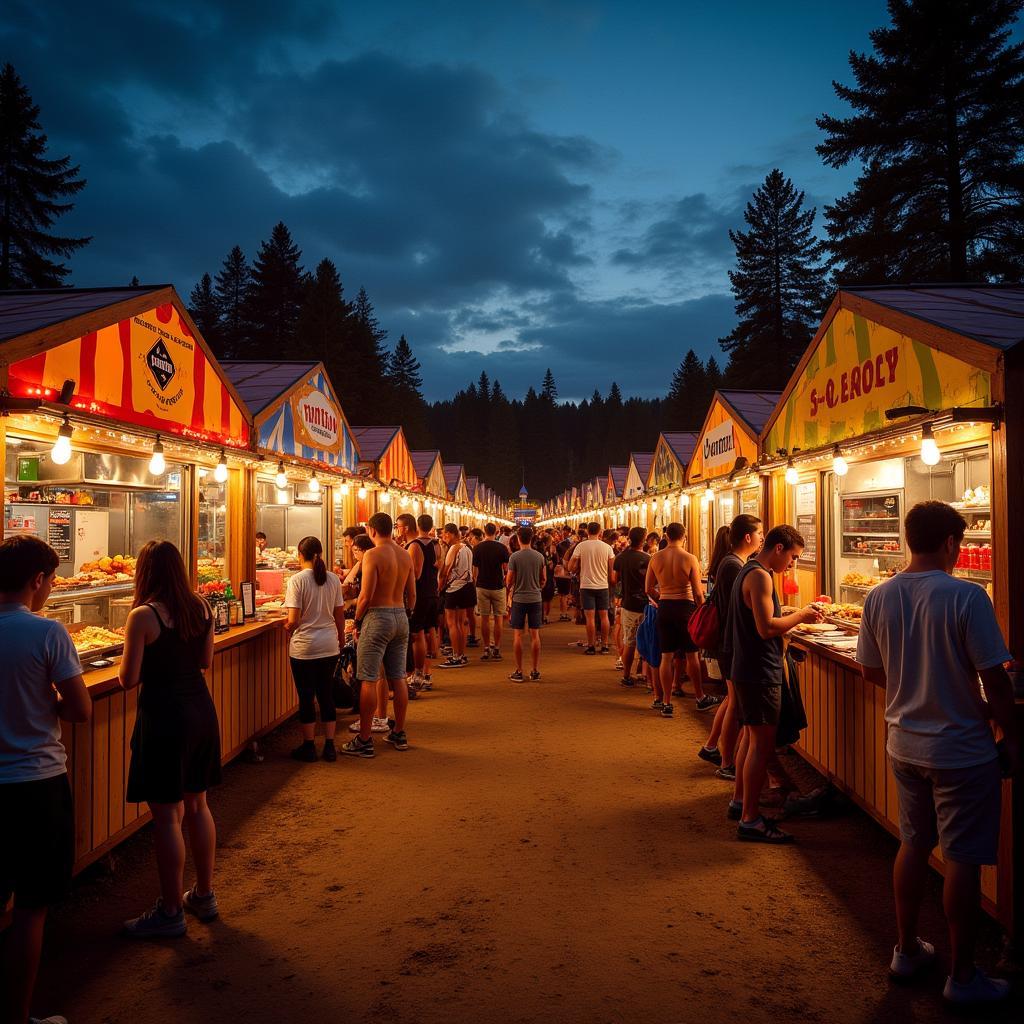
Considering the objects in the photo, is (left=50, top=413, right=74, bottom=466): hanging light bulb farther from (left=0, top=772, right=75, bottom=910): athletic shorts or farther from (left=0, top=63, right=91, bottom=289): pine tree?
(left=0, top=63, right=91, bottom=289): pine tree

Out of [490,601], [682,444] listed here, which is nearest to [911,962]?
[490,601]

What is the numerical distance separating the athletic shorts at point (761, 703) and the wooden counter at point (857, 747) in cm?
49

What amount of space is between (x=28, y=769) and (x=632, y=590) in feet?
22.8

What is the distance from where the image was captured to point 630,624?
8.99 meters

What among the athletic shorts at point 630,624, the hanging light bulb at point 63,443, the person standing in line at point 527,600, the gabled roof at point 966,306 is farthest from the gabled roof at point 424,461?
the hanging light bulb at point 63,443

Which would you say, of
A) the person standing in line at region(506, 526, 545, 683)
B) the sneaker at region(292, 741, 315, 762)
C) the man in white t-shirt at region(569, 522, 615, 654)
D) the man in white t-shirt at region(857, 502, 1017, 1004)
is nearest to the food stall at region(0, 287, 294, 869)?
the sneaker at region(292, 741, 315, 762)

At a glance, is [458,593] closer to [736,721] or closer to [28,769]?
[736,721]

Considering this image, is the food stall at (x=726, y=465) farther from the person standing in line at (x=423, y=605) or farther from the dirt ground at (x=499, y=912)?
the dirt ground at (x=499, y=912)

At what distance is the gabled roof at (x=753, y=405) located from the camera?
9.88 m

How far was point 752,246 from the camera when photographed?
35.7 meters

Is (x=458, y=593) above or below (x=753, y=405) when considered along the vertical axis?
below

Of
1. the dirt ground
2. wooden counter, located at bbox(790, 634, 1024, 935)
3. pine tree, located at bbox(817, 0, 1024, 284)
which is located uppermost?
pine tree, located at bbox(817, 0, 1024, 284)

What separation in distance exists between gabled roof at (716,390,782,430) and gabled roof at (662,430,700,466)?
2.81 metres

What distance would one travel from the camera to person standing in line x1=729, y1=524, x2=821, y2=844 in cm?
427
